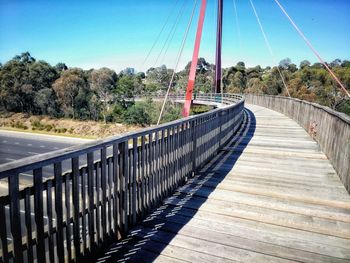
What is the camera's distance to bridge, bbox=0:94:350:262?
211 cm

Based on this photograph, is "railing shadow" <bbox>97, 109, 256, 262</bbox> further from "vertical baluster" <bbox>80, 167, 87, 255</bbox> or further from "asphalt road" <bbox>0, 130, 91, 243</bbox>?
"asphalt road" <bbox>0, 130, 91, 243</bbox>

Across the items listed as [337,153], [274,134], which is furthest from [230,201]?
[274,134]

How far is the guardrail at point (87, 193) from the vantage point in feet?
6.27

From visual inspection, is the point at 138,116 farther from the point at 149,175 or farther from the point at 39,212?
the point at 39,212

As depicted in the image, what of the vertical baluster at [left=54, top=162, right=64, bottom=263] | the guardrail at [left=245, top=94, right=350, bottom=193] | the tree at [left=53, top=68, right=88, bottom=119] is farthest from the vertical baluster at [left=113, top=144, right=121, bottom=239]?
the tree at [left=53, top=68, right=88, bottom=119]

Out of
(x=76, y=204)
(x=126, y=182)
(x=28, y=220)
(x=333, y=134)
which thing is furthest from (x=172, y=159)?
(x=333, y=134)

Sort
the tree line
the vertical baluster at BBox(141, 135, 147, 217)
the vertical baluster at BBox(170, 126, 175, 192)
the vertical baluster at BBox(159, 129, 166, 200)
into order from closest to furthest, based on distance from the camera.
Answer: the vertical baluster at BBox(141, 135, 147, 217)
the vertical baluster at BBox(159, 129, 166, 200)
the vertical baluster at BBox(170, 126, 175, 192)
the tree line

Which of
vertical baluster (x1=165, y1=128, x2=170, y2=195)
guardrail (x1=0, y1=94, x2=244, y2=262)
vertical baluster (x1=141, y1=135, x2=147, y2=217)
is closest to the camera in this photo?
guardrail (x1=0, y1=94, x2=244, y2=262)

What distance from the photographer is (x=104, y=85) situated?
75500mm

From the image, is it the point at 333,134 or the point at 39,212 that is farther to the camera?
the point at 333,134

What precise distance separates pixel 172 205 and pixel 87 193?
1589 millimetres

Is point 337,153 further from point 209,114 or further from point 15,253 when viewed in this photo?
point 15,253

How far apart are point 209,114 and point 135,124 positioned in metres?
45.4

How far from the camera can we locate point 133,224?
327cm
